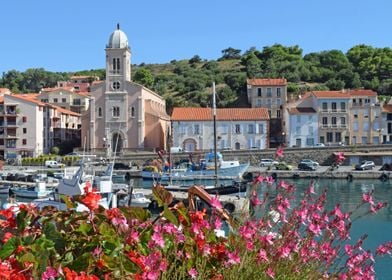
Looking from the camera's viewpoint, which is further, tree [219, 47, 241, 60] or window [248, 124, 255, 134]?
tree [219, 47, 241, 60]

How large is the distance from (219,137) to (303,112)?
425 inches

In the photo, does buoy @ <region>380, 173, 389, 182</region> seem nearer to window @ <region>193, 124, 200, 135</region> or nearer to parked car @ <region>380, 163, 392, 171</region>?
parked car @ <region>380, 163, 392, 171</region>

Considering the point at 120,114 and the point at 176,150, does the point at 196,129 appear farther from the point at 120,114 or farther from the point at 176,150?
the point at 120,114

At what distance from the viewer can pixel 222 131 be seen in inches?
2859

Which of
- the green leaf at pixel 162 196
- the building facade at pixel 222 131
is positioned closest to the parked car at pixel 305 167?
the building facade at pixel 222 131

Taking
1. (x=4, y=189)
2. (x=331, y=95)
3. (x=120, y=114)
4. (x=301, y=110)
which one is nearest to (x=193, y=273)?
(x=4, y=189)

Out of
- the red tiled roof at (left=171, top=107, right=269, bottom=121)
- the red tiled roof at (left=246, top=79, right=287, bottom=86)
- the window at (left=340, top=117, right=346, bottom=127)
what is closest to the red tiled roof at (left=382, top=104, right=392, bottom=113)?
the window at (left=340, top=117, right=346, bottom=127)

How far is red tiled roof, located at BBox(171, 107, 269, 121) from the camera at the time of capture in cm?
7188

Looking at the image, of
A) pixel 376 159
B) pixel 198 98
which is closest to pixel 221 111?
pixel 376 159

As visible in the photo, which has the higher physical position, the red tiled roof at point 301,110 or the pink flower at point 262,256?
the red tiled roof at point 301,110

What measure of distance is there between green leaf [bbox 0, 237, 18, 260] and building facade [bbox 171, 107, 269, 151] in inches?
2697

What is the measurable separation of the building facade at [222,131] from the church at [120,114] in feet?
10.8

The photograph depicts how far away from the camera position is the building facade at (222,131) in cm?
7181

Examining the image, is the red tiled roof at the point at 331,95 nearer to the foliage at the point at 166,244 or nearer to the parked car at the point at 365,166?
the parked car at the point at 365,166
